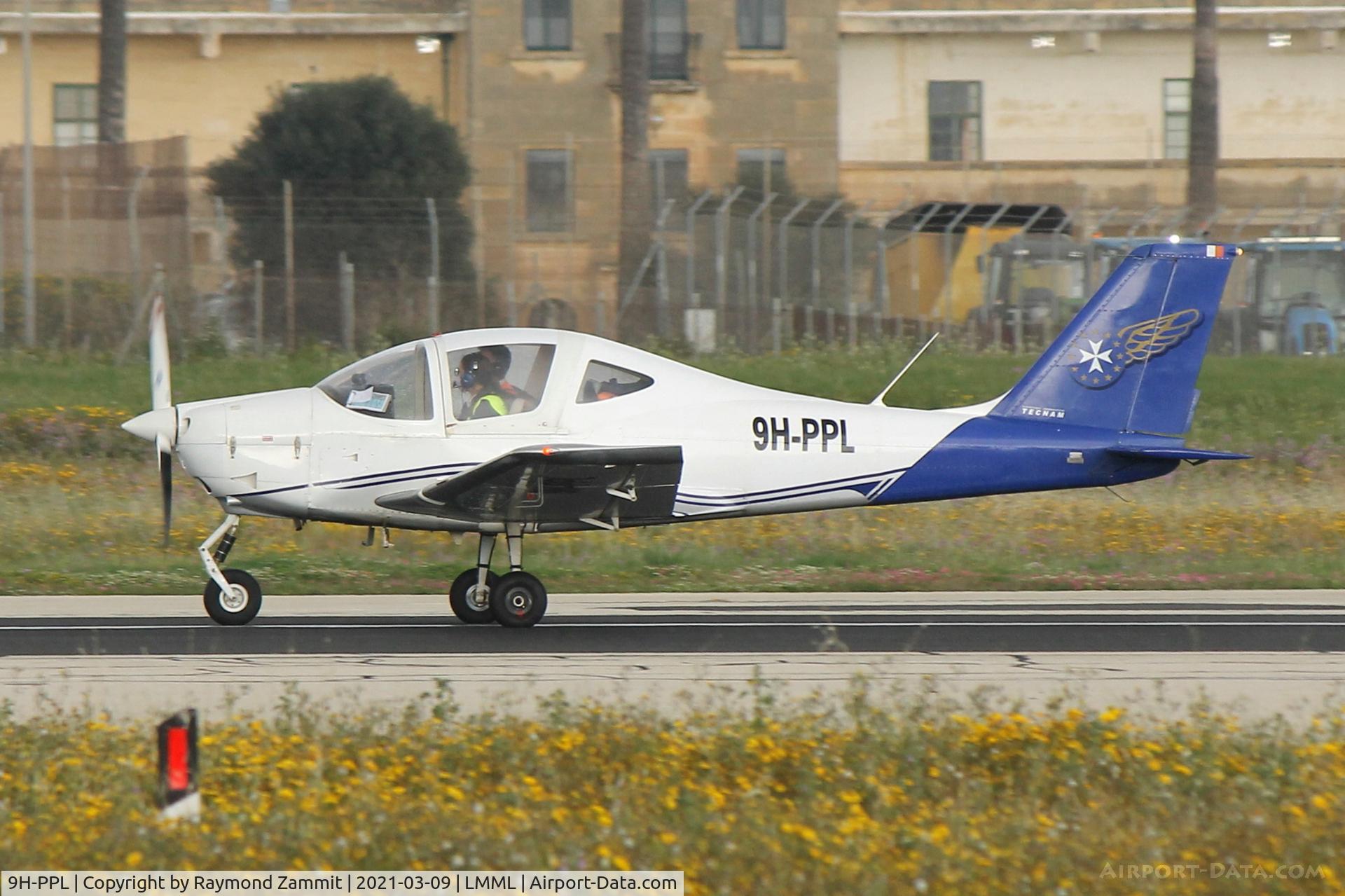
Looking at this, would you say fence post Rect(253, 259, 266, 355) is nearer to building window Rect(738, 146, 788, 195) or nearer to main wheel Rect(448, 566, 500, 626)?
building window Rect(738, 146, 788, 195)

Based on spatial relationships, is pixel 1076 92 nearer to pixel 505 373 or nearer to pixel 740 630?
pixel 740 630

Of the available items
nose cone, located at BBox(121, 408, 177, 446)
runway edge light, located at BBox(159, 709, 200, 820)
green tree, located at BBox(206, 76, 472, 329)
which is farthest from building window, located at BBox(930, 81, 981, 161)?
runway edge light, located at BBox(159, 709, 200, 820)

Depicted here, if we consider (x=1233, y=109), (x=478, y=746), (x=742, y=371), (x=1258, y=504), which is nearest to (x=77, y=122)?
(x=742, y=371)

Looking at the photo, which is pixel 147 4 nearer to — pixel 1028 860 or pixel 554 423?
pixel 554 423

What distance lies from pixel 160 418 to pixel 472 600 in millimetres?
Answer: 2554

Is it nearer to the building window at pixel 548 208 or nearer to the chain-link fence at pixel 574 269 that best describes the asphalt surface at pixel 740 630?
the chain-link fence at pixel 574 269

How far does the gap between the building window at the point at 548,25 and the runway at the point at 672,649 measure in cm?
3094

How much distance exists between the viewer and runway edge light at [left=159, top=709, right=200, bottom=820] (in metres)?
6.31

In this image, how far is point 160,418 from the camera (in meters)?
11.4

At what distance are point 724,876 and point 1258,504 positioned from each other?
50.0 feet

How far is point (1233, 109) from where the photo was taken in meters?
44.3

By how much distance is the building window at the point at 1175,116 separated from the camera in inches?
1758

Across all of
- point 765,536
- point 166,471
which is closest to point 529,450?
point 166,471

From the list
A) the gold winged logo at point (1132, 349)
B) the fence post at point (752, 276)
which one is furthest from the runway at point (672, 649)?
the fence post at point (752, 276)
